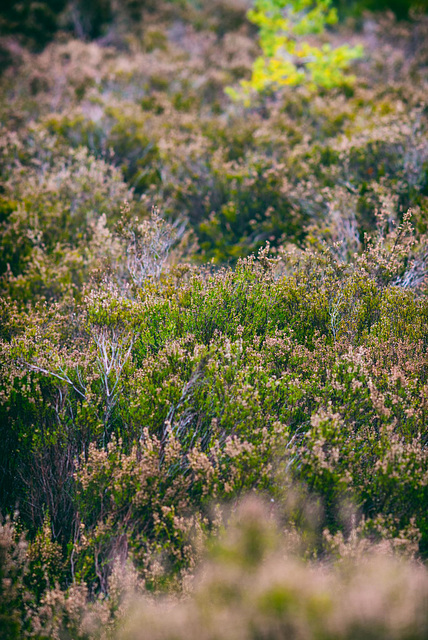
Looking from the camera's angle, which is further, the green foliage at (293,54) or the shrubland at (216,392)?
the green foliage at (293,54)

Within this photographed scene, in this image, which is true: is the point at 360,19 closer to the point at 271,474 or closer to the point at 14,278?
the point at 14,278

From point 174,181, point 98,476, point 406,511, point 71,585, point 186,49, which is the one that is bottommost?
point 71,585

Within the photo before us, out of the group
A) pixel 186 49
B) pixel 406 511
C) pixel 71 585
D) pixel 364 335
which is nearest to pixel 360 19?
pixel 186 49

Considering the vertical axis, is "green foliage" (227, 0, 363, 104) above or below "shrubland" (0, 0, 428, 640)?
above

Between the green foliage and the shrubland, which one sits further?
the green foliage

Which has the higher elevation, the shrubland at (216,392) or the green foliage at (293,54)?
the green foliage at (293,54)

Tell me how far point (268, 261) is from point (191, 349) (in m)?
1.53

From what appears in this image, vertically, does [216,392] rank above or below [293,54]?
below

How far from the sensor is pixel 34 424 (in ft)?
11.7

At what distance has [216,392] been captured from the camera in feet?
11.6

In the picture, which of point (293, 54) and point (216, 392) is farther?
point (293, 54)

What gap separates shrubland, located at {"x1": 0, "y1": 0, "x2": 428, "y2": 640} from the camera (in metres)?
2.57

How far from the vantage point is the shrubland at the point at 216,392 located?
2568 millimetres

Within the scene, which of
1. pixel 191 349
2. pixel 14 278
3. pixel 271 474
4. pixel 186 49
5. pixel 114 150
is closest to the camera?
pixel 271 474
